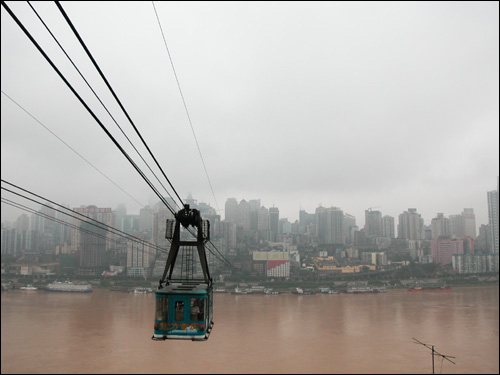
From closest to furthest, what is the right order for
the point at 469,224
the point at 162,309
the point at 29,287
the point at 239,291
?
the point at 162,309 < the point at 239,291 < the point at 29,287 < the point at 469,224

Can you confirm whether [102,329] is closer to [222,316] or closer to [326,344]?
[222,316]

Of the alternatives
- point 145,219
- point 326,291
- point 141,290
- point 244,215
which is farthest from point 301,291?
point 145,219

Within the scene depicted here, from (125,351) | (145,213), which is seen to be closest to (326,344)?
(125,351)

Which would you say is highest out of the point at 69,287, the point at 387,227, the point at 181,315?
the point at 387,227

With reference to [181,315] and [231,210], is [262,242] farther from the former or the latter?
[181,315]

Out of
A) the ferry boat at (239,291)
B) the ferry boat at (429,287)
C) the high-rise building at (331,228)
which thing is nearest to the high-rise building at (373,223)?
the high-rise building at (331,228)

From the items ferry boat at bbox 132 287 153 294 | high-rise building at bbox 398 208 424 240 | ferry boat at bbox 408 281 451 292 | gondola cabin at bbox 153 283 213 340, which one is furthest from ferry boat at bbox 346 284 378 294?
gondola cabin at bbox 153 283 213 340

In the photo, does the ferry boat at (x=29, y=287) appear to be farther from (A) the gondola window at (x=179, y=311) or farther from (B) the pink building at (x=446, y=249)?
(B) the pink building at (x=446, y=249)
